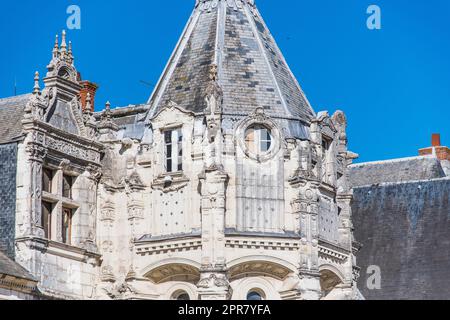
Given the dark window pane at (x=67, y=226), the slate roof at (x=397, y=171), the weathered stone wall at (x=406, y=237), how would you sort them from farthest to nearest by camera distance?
1. the slate roof at (x=397, y=171)
2. the weathered stone wall at (x=406, y=237)
3. the dark window pane at (x=67, y=226)

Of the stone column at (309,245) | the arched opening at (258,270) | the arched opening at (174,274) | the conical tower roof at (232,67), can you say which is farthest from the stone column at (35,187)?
the stone column at (309,245)

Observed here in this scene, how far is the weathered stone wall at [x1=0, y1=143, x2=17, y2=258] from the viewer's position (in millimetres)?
43406

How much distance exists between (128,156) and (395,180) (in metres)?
19.0

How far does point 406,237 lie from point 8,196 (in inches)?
759

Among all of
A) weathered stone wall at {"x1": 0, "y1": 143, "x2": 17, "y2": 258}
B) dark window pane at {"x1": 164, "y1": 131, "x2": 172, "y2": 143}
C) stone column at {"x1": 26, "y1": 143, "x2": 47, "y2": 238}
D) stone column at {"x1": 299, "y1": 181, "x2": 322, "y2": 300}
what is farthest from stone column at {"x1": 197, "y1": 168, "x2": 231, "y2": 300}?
weathered stone wall at {"x1": 0, "y1": 143, "x2": 17, "y2": 258}

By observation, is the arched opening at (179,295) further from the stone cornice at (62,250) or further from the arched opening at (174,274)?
the stone cornice at (62,250)

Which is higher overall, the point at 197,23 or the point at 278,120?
the point at 197,23

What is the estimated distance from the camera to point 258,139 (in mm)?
45938

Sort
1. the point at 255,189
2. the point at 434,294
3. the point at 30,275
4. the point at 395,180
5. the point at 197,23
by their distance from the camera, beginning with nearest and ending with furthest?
the point at 30,275, the point at 255,189, the point at 197,23, the point at 434,294, the point at 395,180

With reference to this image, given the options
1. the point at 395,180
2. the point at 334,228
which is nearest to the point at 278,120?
the point at 334,228

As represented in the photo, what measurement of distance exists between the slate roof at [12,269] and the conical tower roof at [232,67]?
27.7 ft

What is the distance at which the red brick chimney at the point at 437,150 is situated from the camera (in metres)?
67.1

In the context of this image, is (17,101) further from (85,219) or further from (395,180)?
(395,180)

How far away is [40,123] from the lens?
4409 centimetres
